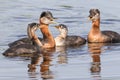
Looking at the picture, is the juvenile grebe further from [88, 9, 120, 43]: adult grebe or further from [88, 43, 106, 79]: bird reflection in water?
[88, 9, 120, 43]: adult grebe

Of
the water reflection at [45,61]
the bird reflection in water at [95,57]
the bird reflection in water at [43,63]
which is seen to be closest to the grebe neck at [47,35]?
the water reflection at [45,61]

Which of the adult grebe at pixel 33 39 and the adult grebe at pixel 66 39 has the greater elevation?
the adult grebe at pixel 33 39

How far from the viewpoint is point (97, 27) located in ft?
73.2

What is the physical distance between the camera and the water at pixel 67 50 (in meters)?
15.9

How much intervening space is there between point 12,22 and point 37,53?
5506 mm

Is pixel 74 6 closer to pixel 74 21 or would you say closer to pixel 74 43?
pixel 74 21

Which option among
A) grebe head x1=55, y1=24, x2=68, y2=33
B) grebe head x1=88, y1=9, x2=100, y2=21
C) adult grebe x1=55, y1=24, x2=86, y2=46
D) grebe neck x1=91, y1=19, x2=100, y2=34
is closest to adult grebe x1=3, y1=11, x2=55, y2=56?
adult grebe x1=55, y1=24, x2=86, y2=46

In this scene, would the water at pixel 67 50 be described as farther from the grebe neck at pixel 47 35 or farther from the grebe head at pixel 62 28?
the grebe head at pixel 62 28

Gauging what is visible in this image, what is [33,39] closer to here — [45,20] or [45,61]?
[45,20]

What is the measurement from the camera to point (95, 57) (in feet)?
61.6

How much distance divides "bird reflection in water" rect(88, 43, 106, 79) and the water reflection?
88 centimetres

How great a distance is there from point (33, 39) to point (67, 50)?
3.94ft

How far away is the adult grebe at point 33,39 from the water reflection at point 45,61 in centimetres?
32

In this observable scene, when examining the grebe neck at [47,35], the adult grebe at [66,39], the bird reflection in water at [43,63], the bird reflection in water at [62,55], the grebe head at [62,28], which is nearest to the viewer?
the bird reflection in water at [43,63]
